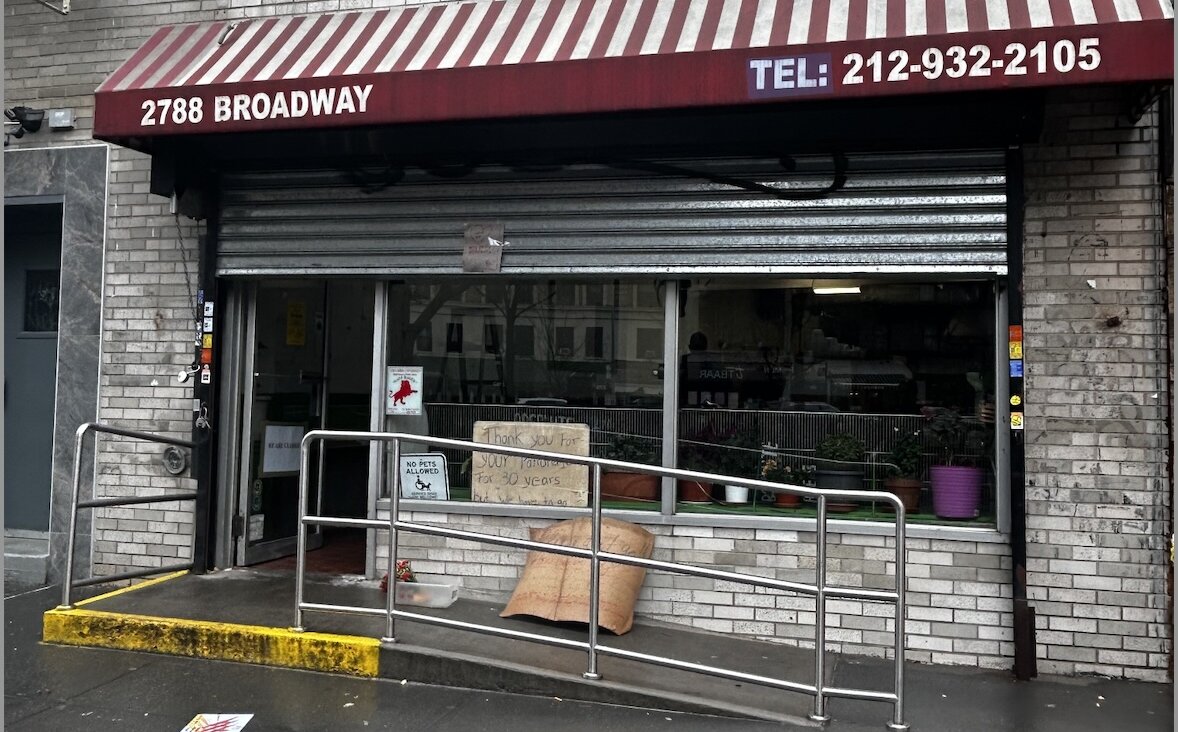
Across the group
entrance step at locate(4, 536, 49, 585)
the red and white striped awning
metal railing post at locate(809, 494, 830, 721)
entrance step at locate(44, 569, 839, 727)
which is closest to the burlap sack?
entrance step at locate(44, 569, 839, 727)

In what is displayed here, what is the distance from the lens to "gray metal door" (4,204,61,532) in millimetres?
7719

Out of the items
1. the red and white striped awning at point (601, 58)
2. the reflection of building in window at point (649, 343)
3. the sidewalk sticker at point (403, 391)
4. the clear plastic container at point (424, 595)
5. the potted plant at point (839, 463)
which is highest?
the red and white striped awning at point (601, 58)

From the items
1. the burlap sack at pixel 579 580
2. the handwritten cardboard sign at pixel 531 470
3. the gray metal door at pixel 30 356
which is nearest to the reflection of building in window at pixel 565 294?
the handwritten cardboard sign at pixel 531 470

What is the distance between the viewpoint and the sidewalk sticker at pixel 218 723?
4.43 m

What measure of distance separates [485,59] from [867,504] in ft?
11.8

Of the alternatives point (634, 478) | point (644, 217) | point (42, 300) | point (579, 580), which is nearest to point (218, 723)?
point (579, 580)

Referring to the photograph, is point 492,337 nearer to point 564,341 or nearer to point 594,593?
point 564,341

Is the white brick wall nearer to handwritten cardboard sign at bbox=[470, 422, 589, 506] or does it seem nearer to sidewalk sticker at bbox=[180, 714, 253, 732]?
handwritten cardboard sign at bbox=[470, 422, 589, 506]

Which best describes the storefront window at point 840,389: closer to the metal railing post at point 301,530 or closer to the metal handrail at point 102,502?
the metal railing post at point 301,530

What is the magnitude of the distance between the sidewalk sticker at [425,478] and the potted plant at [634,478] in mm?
1186

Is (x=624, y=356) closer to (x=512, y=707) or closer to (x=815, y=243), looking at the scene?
(x=815, y=243)

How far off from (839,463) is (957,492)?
2.36 ft

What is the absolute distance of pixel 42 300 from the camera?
7957 mm

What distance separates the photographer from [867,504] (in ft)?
19.1
